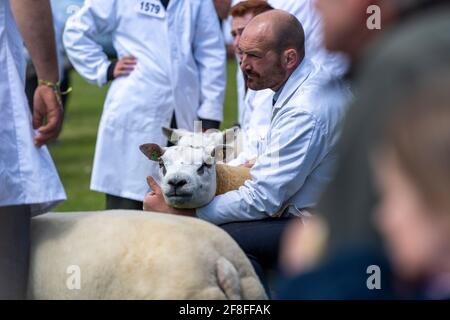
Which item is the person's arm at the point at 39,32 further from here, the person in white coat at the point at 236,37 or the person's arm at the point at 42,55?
the person in white coat at the point at 236,37

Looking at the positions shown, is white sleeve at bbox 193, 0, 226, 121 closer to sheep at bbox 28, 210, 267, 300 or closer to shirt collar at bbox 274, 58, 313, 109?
shirt collar at bbox 274, 58, 313, 109

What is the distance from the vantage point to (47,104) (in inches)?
151

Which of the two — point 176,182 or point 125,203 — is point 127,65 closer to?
point 125,203

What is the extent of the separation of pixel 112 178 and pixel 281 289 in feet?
16.8

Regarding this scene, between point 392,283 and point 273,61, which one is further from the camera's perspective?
point 273,61

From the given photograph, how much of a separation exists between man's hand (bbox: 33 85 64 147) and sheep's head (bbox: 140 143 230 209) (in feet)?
3.00

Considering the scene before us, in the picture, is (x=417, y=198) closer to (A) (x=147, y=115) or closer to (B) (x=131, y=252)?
(B) (x=131, y=252)

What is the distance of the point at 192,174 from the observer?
4.68 meters

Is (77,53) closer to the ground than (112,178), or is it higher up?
higher up

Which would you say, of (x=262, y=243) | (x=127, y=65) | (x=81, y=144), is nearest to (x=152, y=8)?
(x=127, y=65)

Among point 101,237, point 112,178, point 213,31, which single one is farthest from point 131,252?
point 213,31

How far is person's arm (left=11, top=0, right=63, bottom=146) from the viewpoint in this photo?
3.69 m

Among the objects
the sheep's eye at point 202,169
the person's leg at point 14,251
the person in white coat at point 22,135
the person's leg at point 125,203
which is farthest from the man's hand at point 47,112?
the person's leg at point 125,203

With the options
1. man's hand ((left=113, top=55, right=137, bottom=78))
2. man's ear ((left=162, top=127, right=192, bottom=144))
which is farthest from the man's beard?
man's hand ((left=113, top=55, right=137, bottom=78))
